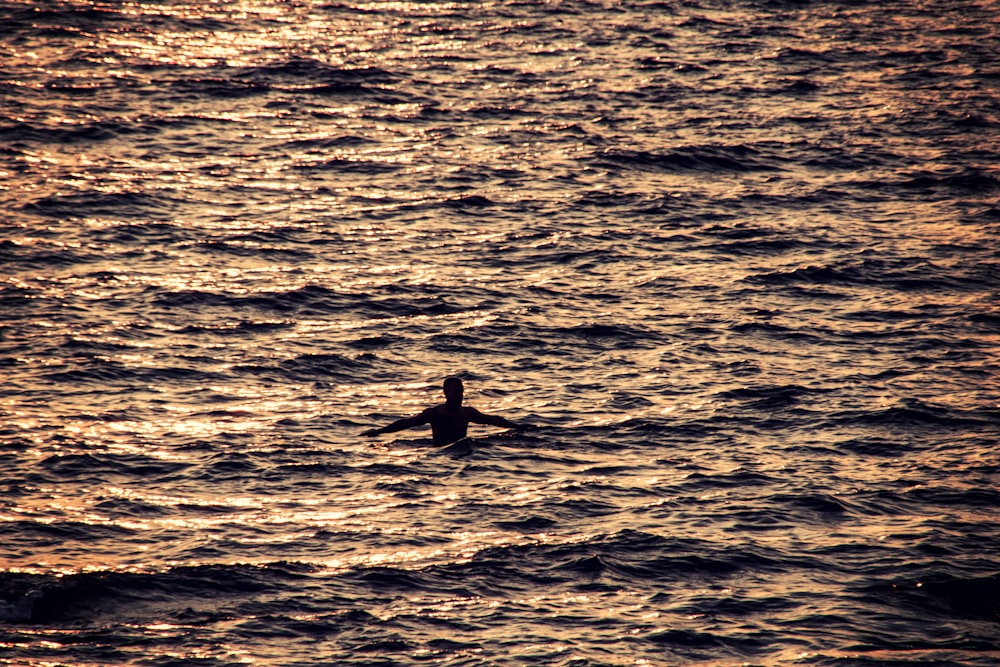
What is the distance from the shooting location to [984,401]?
22.3 m

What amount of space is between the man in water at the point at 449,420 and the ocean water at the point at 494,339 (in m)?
0.42

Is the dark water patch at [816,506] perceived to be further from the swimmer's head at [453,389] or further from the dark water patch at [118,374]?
the dark water patch at [118,374]

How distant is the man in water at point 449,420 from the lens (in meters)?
20.4

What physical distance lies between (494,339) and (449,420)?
15.2 ft

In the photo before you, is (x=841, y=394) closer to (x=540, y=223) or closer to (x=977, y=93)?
(x=540, y=223)

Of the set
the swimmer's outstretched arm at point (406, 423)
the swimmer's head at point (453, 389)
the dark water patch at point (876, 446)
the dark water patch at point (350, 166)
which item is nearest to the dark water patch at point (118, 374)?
the swimmer's outstretched arm at point (406, 423)

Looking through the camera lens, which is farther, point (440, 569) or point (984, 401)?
point (984, 401)

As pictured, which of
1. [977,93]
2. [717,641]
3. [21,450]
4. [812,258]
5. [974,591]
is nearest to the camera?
[717,641]

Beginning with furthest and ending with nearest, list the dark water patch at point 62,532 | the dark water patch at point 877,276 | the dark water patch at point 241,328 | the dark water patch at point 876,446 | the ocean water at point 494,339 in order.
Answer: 1. the dark water patch at point 877,276
2. the dark water patch at point 241,328
3. the dark water patch at point 876,446
4. the dark water patch at point 62,532
5. the ocean water at point 494,339

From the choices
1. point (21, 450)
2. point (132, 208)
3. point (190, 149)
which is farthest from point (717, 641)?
point (190, 149)

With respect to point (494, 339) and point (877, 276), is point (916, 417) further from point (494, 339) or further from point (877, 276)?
point (494, 339)

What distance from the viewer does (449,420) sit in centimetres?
2050

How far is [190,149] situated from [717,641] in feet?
77.5

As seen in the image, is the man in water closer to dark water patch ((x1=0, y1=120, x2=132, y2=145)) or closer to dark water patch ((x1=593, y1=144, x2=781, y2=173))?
dark water patch ((x1=593, y1=144, x2=781, y2=173))
